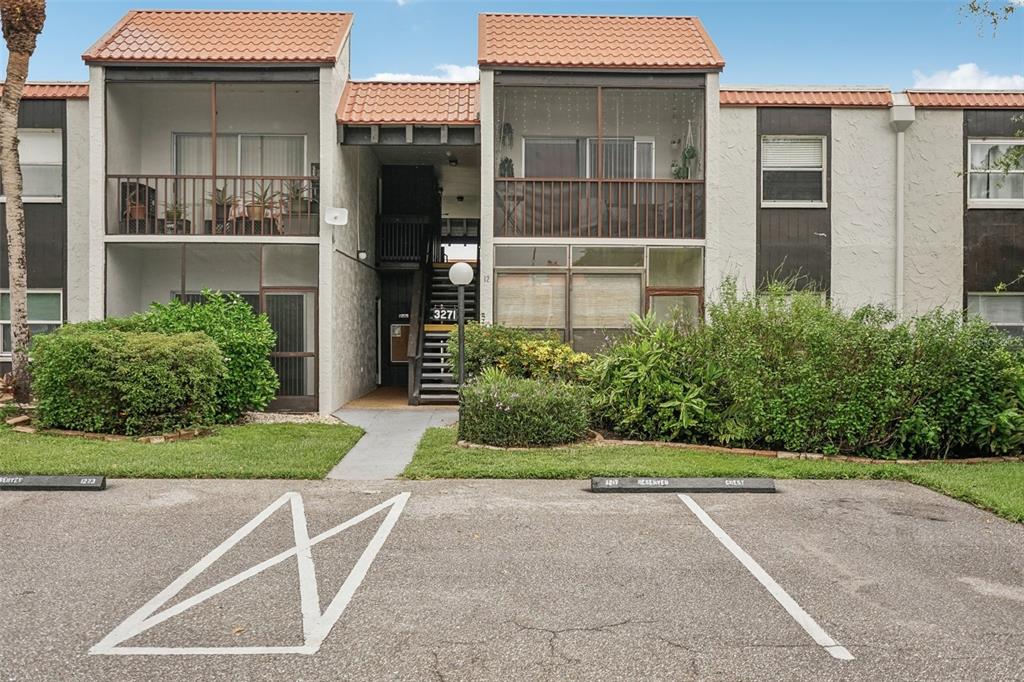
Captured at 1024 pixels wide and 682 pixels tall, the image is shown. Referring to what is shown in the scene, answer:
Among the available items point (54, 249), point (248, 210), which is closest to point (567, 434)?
point (248, 210)

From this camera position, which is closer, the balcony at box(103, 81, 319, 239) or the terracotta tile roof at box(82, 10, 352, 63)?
the terracotta tile roof at box(82, 10, 352, 63)

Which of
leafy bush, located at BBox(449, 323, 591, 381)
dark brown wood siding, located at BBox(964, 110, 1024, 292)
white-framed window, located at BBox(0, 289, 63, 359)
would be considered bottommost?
leafy bush, located at BBox(449, 323, 591, 381)

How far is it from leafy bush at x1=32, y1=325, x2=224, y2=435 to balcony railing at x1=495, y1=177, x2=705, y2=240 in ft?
20.2

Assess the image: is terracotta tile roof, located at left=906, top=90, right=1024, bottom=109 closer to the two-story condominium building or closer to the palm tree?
the two-story condominium building

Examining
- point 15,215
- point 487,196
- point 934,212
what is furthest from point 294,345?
point 934,212

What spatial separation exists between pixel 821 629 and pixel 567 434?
5.94m

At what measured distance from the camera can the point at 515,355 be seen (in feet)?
41.0

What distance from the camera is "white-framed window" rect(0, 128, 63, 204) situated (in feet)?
47.5

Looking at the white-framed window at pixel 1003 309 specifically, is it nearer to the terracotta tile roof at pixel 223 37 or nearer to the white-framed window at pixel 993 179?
the white-framed window at pixel 993 179

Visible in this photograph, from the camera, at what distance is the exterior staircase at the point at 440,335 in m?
15.1

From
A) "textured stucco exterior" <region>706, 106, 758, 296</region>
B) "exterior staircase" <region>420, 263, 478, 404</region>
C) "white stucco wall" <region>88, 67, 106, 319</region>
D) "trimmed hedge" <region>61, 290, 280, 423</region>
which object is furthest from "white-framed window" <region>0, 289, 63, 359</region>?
"textured stucco exterior" <region>706, 106, 758, 296</region>

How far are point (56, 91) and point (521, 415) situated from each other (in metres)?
11.3

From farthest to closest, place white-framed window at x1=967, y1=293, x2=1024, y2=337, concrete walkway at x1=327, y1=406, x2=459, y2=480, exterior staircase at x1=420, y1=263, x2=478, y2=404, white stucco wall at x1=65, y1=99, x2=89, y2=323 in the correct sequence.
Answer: white-framed window at x1=967, y1=293, x2=1024, y2=337 → exterior staircase at x1=420, y1=263, x2=478, y2=404 → white stucco wall at x1=65, y1=99, x2=89, y2=323 → concrete walkway at x1=327, y1=406, x2=459, y2=480

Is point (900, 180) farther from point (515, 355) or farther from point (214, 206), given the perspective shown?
point (214, 206)
